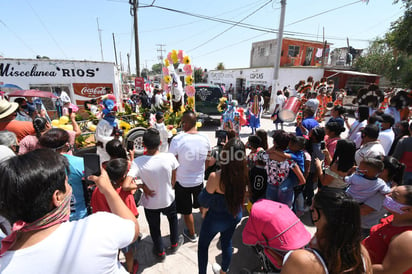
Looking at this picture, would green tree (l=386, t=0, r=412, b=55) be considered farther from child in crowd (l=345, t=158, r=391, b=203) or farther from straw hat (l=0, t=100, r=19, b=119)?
straw hat (l=0, t=100, r=19, b=119)

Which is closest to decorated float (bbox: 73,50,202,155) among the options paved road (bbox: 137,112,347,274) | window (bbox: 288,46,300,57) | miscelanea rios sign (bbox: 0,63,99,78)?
paved road (bbox: 137,112,347,274)

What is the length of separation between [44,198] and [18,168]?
0.17 m

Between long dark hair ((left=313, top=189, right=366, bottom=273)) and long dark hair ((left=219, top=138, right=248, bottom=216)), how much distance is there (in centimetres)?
81

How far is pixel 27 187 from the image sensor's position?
2.84 feet

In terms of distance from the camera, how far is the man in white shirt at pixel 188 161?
265 centimetres

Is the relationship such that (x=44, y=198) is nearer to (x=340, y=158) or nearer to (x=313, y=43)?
(x=340, y=158)

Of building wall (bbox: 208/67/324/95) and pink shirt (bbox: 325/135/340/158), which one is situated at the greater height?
building wall (bbox: 208/67/324/95)

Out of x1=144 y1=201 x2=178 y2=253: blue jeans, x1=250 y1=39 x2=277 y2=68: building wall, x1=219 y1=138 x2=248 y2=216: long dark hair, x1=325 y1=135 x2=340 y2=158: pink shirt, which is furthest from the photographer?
x1=250 y1=39 x2=277 y2=68: building wall

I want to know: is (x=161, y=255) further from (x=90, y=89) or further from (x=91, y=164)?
(x=90, y=89)

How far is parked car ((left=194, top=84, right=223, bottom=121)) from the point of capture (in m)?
9.58

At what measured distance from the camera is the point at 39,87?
9125 mm

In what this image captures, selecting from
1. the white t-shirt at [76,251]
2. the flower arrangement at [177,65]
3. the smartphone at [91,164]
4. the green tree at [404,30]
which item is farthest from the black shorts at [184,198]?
the green tree at [404,30]

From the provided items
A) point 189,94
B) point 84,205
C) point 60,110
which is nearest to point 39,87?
point 60,110

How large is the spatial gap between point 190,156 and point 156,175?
54 cm
